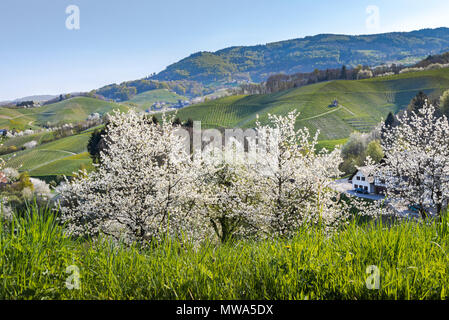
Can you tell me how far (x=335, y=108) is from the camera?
5576 inches

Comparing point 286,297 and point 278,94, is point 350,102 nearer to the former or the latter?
point 278,94

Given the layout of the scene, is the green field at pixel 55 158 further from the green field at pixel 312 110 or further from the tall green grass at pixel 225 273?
the tall green grass at pixel 225 273

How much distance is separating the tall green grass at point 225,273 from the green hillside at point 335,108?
382 feet

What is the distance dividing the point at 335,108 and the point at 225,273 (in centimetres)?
14980

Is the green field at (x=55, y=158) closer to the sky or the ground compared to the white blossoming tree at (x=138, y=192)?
closer to the ground

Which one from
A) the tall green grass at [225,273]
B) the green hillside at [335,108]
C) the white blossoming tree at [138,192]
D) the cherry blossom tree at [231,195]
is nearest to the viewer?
the tall green grass at [225,273]

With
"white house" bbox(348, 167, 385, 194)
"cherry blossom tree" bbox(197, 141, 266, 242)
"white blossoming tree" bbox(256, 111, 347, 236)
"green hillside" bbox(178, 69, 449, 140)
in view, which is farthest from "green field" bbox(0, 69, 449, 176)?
"white blossoming tree" bbox(256, 111, 347, 236)

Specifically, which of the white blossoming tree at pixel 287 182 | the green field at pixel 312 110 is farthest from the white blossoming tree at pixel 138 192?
the green field at pixel 312 110

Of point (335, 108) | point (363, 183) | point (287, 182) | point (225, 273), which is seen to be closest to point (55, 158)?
point (363, 183)

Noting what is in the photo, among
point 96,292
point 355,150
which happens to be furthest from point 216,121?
point 96,292

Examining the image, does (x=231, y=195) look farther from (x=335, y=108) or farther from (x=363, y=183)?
(x=335, y=108)

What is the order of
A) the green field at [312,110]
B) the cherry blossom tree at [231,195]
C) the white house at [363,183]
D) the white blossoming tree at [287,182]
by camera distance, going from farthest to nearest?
the green field at [312,110] < the white house at [363,183] < the cherry blossom tree at [231,195] < the white blossoming tree at [287,182]

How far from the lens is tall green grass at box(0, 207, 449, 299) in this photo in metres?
2.63

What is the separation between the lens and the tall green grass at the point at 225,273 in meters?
2.63
